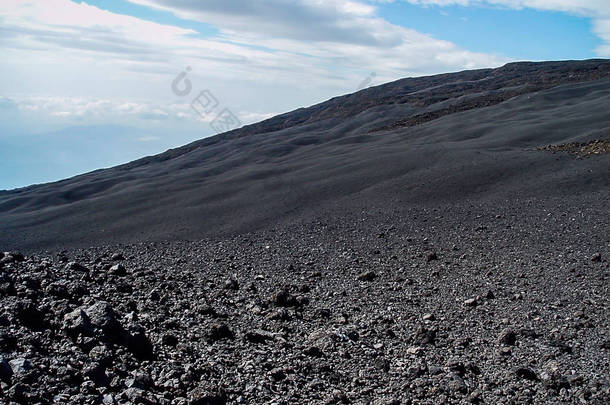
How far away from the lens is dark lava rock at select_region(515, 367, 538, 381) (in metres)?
5.24

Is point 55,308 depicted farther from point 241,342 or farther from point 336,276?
point 336,276

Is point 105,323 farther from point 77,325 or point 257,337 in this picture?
point 257,337

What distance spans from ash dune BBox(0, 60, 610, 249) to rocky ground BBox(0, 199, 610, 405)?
305 centimetres

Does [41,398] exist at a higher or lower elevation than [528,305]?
higher

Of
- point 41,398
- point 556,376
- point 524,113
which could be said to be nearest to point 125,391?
point 41,398

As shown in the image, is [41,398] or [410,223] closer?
[41,398]

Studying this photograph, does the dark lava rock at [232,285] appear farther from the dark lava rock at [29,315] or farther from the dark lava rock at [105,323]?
the dark lava rock at [29,315]

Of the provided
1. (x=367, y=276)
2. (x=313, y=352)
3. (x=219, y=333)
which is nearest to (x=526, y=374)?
(x=313, y=352)

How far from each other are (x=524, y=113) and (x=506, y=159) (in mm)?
11104

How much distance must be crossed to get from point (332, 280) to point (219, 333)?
3.10 meters

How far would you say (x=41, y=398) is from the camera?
4.09 metres

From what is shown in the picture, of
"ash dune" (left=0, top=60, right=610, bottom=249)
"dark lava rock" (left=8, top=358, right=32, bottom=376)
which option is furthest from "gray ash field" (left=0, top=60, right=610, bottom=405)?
"ash dune" (left=0, top=60, right=610, bottom=249)

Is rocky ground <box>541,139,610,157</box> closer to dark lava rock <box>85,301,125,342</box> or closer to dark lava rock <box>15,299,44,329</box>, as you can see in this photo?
dark lava rock <box>85,301,125,342</box>

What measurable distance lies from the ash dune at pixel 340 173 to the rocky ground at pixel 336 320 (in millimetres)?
3050
